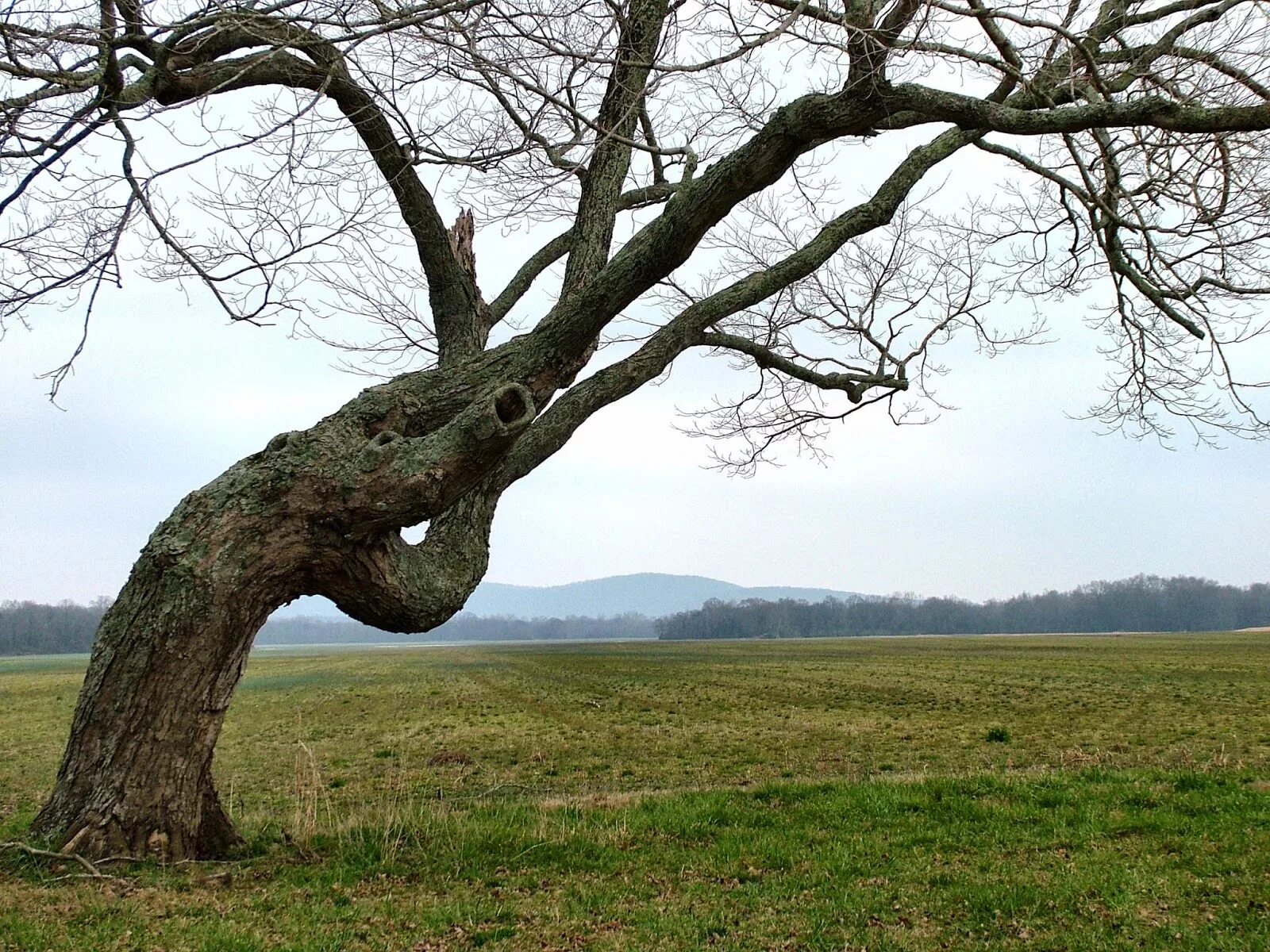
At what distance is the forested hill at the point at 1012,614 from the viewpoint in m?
143

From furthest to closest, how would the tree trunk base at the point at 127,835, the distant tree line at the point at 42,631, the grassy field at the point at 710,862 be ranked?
the distant tree line at the point at 42,631 → the tree trunk base at the point at 127,835 → the grassy field at the point at 710,862

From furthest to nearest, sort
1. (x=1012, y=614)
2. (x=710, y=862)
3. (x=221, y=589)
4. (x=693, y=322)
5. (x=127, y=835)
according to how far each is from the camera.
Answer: (x=1012, y=614)
(x=693, y=322)
(x=710, y=862)
(x=221, y=589)
(x=127, y=835)

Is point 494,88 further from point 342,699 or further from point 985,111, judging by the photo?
point 342,699

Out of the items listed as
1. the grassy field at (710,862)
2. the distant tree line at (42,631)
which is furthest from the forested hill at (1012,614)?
the grassy field at (710,862)

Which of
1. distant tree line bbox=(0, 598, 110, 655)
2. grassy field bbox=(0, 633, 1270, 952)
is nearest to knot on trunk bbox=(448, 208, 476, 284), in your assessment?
grassy field bbox=(0, 633, 1270, 952)

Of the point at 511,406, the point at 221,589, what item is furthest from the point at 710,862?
the point at 221,589

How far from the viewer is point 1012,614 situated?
6496 inches

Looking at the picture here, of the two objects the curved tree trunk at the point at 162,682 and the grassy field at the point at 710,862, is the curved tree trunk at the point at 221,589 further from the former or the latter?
the grassy field at the point at 710,862

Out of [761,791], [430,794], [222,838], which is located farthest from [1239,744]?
[222,838]

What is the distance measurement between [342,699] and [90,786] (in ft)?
74.5

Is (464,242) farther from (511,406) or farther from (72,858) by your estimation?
(72,858)

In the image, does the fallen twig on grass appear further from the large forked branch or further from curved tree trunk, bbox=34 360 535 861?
the large forked branch

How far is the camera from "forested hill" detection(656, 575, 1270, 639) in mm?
143125

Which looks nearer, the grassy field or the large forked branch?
the grassy field
